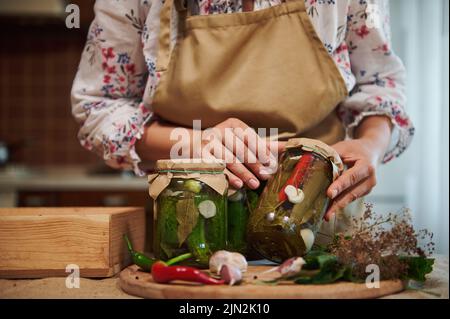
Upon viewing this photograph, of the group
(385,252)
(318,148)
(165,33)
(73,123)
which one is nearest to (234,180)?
(318,148)

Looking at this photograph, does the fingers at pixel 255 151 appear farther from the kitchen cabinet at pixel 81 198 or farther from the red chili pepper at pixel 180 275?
the kitchen cabinet at pixel 81 198

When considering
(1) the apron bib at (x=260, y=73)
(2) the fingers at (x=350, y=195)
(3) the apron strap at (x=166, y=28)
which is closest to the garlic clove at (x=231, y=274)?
(2) the fingers at (x=350, y=195)

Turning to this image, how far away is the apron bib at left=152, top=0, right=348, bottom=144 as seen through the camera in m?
0.94

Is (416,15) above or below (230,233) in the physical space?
above

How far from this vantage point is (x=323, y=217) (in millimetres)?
830

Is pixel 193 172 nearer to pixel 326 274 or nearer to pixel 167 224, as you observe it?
pixel 167 224

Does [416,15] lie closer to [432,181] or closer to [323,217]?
[432,181]

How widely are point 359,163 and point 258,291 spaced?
0.34 metres

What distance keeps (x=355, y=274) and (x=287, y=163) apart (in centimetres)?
20

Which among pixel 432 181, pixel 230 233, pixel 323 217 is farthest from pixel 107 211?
pixel 432 181

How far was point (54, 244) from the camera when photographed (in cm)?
82

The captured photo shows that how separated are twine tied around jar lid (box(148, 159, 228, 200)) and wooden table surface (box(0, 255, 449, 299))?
0.15 meters

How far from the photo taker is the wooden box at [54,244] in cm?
82
